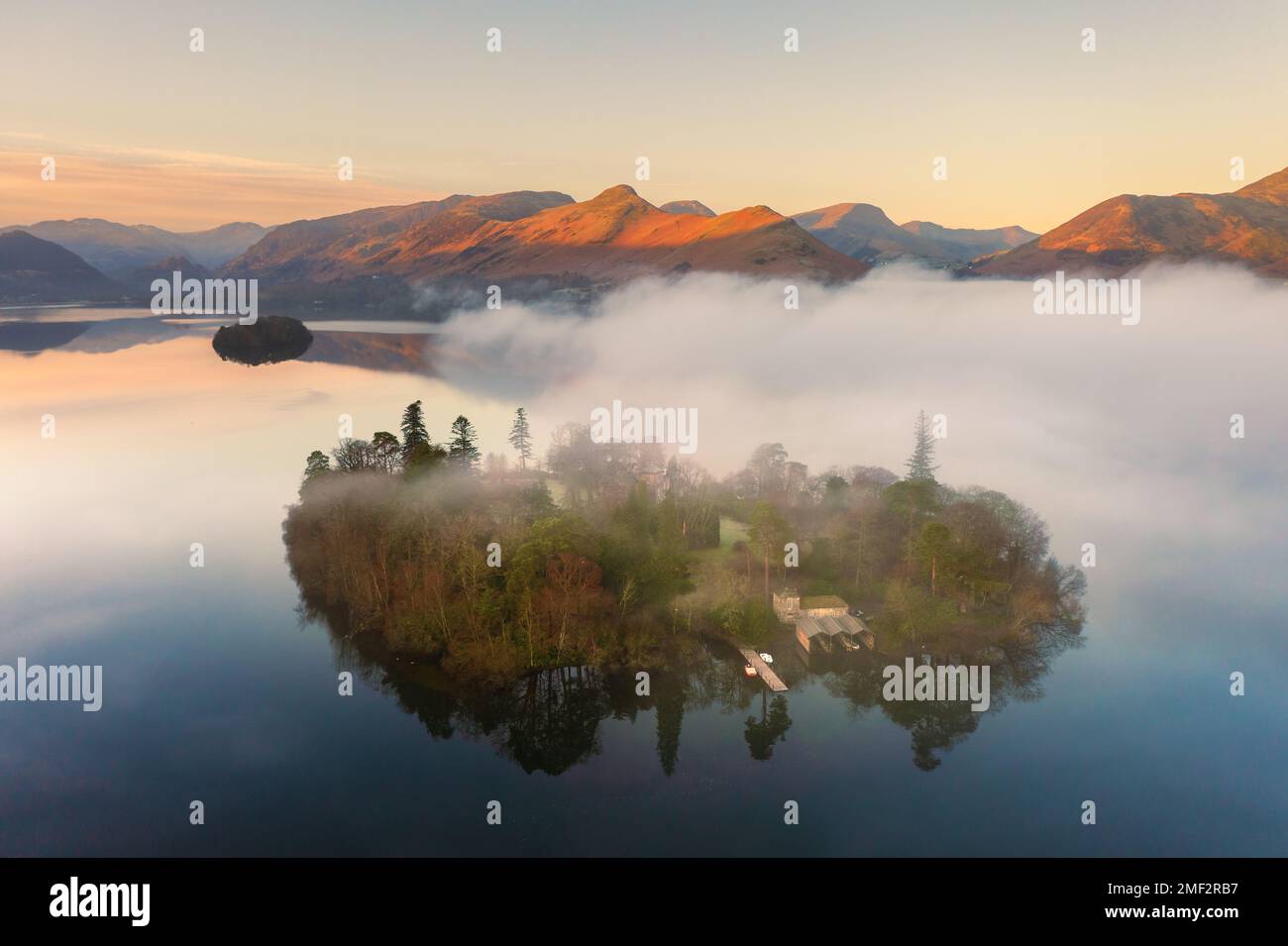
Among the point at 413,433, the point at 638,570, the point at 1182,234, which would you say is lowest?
the point at 638,570

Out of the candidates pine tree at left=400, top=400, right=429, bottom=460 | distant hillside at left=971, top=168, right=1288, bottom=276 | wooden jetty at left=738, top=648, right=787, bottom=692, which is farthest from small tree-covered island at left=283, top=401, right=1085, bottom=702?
distant hillside at left=971, top=168, right=1288, bottom=276

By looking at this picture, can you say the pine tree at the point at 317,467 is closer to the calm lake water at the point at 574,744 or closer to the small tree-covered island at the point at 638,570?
the small tree-covered island at the point at 638,570

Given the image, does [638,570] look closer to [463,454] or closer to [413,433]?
[463,454]

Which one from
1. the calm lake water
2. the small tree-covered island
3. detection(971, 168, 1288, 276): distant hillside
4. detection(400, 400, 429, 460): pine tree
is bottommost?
the calm lake water

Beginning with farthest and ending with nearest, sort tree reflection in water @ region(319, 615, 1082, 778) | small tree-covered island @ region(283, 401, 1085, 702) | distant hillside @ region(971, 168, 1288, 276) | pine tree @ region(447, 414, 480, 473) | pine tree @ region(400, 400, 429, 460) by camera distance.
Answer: distant hillside @ region(971, 168, 1288, 276), pine tree @ region(400, 400, 429, 460), pine tree @ region(447, 414, 480, 473), small tree-covered island @ region(283, 401, 1085, 702), tree reflection in water @ region(319, 615, 1082, 778)

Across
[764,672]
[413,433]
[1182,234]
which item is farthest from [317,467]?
[1182,234]

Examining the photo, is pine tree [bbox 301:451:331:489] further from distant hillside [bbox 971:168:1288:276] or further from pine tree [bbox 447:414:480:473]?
distant hillside [bbox 971:168:1288:276]
